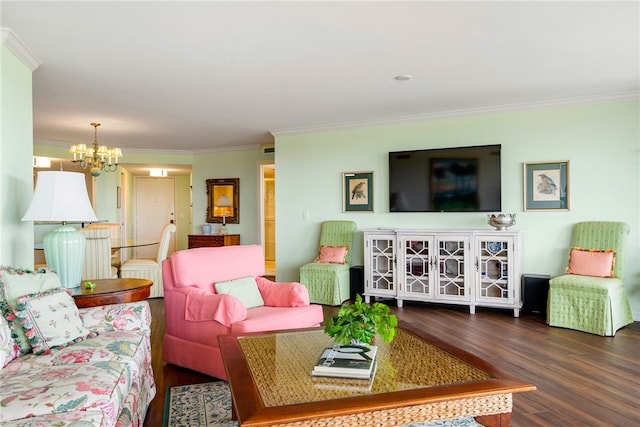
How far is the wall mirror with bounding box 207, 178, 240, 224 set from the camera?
308 inches

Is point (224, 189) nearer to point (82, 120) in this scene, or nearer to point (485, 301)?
point (82, 120)

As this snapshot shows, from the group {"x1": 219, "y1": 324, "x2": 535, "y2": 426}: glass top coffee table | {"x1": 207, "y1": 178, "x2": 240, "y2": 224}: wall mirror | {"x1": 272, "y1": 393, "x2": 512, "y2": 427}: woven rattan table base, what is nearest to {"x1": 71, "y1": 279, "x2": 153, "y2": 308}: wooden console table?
{"x1": 219, "y1": 324, "x2": 535, "y2": 426}: glass top coffee table

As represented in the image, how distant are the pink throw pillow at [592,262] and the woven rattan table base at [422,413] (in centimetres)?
322

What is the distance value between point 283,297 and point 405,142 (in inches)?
118

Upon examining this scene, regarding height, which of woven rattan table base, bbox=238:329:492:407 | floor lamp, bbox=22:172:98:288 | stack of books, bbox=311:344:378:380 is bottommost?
woven rattan table base, bbox=238:329:492:407

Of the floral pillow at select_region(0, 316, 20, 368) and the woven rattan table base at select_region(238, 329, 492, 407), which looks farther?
the floral pillow at select_region(0, 316, 20, 368)

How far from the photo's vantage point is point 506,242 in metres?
4.66

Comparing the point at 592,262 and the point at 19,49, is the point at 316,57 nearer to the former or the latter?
the point at 19,49

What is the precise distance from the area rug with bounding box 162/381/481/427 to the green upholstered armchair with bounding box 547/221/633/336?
2.24 meters

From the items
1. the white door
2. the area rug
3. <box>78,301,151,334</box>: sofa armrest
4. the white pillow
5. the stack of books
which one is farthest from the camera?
the white door

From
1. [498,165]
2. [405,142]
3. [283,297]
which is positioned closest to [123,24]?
[283,297]

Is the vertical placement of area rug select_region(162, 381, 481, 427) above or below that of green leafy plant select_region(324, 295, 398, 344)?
below

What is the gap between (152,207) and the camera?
10.8 meters

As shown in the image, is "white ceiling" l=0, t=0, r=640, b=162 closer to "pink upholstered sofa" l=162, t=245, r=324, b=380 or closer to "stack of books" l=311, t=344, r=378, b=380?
"pink upholstered sofa" l=162, t=245, r=324, b=380
